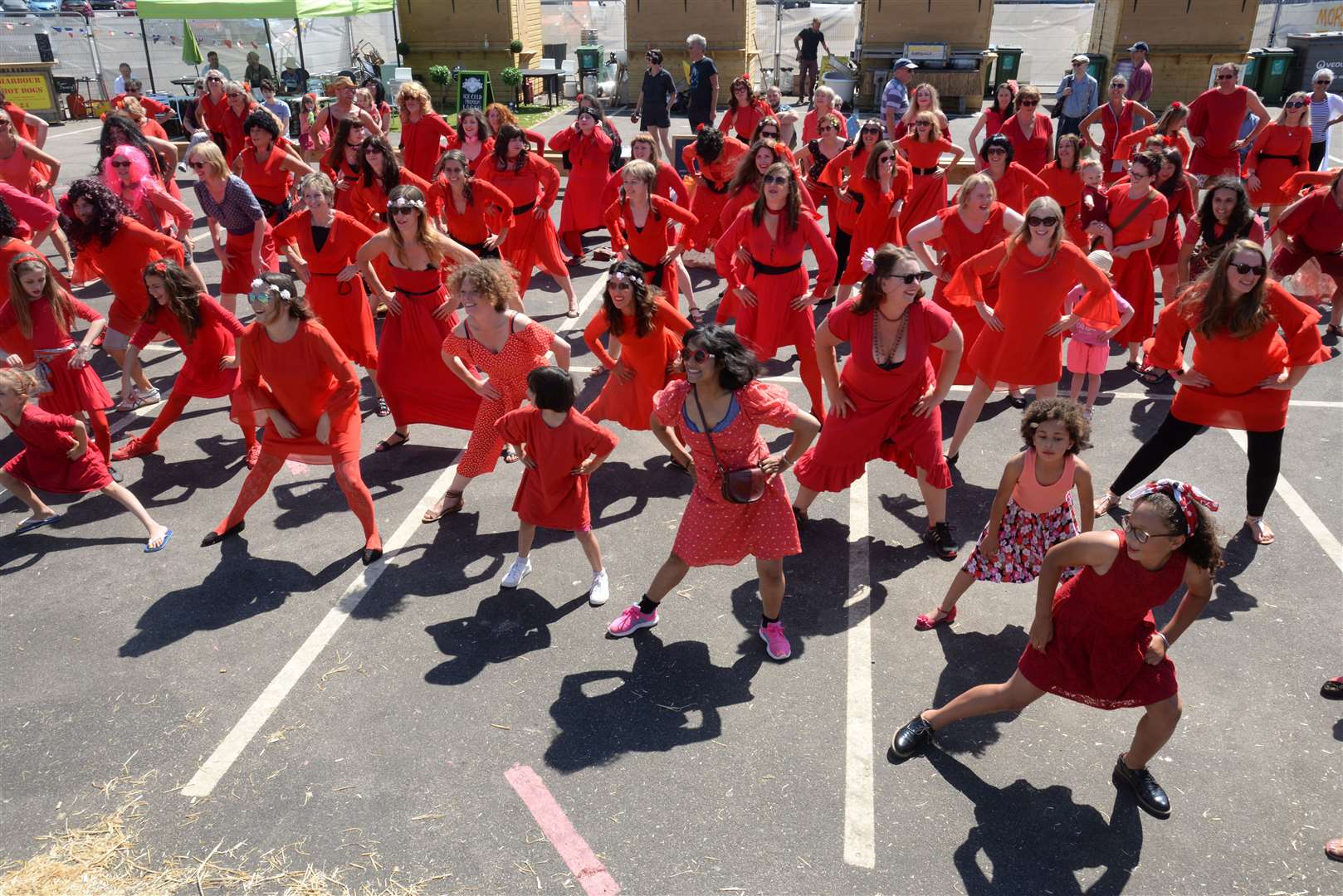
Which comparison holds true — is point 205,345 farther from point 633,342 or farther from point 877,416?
point 877,416

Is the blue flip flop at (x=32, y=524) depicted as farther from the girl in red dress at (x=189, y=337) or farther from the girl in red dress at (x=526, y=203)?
the girl in red dress at (x=526, y=203)

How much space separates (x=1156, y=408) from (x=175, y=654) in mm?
6920

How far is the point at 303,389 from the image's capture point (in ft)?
17.6

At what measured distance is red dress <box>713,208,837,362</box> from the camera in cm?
650

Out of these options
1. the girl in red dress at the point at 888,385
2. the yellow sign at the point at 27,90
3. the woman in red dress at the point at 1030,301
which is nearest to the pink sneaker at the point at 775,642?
the girl in red dress at the point at 888,385

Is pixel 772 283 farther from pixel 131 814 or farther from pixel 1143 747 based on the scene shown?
pixel 131 814

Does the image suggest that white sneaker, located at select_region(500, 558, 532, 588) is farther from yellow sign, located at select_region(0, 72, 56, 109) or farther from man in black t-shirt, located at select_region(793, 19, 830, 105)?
yellow sign, located at select_region(0, 72, 56, 109)

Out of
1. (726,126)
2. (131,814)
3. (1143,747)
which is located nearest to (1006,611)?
(1143,747)

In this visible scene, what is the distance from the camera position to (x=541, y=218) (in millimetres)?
9133

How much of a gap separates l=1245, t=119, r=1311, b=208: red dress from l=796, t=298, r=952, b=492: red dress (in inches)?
295

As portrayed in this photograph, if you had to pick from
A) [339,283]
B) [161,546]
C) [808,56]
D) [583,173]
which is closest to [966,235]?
[339,283]

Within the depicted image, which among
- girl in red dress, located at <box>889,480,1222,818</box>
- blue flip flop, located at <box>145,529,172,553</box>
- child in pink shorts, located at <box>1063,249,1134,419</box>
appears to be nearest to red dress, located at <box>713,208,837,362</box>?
child in pink shorts, located at <box>1063,249,1134,419</box>

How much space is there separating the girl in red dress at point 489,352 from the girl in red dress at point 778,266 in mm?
1460

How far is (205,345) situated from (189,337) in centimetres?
11
